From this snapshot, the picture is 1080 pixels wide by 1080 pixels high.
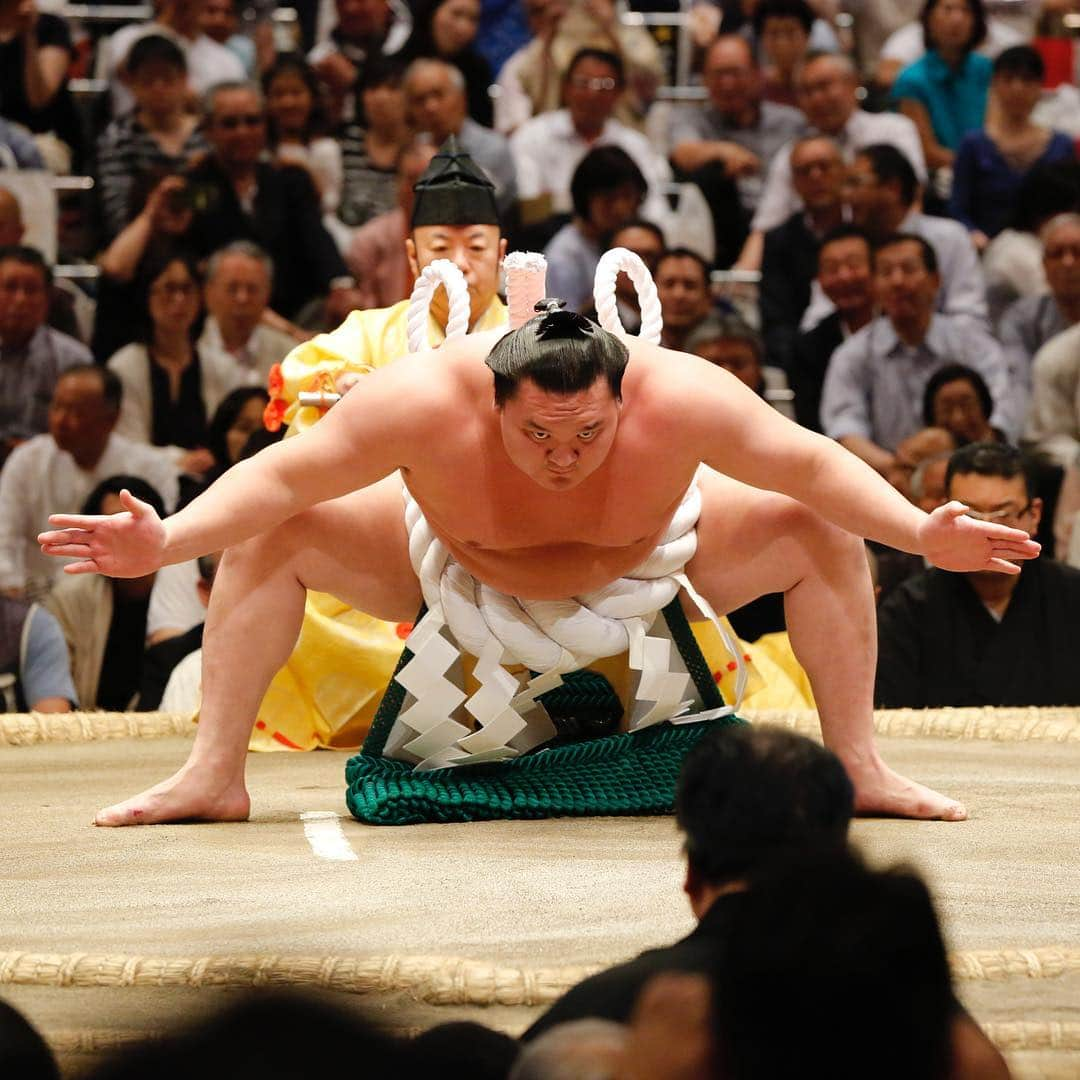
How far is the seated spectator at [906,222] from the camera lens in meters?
4.92

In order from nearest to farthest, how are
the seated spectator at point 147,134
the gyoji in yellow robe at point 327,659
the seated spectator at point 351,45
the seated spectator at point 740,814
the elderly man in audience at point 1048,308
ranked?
the seated spectator at point 740,814 < the gyoji in yellow robe at point 327,659 < the elderly man in audience at point 1048,308 < the seated spectator at point 147,134 < the seated spectator at point 351,45

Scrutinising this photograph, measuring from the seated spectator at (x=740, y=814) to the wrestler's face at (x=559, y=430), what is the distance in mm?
856

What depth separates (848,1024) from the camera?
0.94 metres

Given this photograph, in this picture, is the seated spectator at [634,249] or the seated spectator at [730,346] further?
the seated spectator at [634,249]

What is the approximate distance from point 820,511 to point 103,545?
875 mm

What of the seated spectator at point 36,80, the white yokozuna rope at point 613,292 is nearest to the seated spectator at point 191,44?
the seated spectator at point 36,80

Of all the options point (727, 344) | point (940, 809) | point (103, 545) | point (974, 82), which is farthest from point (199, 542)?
point (974, 82)

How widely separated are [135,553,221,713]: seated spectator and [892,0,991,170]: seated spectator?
2899 mm

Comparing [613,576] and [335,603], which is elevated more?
[613,576]

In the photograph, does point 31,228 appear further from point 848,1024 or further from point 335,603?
point 848,1024

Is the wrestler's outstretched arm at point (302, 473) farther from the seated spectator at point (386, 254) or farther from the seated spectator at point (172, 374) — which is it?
the seated spectator at point (386, 254)

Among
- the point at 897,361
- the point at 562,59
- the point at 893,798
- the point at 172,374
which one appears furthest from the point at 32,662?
the point at 562,59

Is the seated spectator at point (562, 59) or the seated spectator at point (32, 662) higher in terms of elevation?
the seated spectator at point (562, 59)

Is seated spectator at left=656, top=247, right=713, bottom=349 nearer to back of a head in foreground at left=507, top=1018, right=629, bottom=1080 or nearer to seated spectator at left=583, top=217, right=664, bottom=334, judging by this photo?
seated spectator at left=583, top=217, right=664, bottom=334
